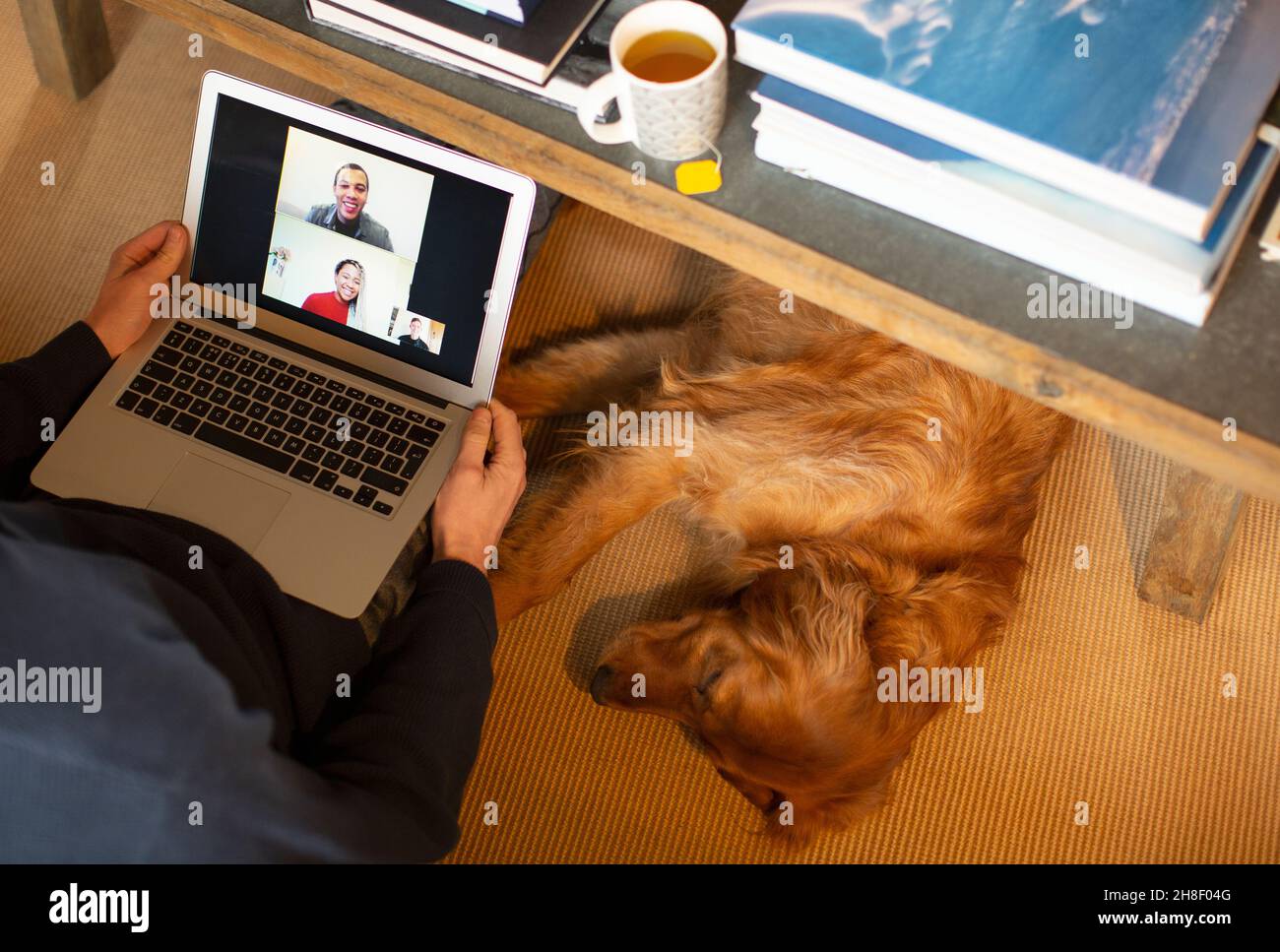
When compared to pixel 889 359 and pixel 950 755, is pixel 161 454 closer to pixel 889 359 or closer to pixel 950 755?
pixel 889 359

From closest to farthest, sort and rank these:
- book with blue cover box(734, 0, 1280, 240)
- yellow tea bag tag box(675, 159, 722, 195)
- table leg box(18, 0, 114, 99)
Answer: book with blue cover box(734, 0, 1280, 240), yellow tea bag tag box(675, 159, 722, 195), table leg box(18, 0, 114, 99)

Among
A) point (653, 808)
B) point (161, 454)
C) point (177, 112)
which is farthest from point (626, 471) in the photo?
point (177, 112)

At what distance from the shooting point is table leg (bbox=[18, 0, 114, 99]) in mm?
1683

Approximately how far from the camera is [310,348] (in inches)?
49.9

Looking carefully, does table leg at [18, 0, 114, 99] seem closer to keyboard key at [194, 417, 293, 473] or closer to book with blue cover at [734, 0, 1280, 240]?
keyboard key at [194, 417, 293, 473]

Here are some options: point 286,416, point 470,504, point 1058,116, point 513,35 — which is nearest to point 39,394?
point 286,416

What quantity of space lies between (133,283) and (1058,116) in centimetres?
108

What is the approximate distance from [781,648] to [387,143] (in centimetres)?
77

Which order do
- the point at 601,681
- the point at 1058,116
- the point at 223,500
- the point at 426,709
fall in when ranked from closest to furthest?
the point at 1058,116
the point at 426,709
the point at 223,500
the point at 601,681

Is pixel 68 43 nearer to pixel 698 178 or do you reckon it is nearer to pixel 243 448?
pixel 243 448

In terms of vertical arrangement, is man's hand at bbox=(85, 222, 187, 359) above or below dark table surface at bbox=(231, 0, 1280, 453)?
above

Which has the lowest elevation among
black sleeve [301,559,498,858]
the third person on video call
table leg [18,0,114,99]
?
black sleeve [301,559,498,858]

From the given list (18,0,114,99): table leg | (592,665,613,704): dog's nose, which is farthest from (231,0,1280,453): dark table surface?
(18,0,114,99): table leg

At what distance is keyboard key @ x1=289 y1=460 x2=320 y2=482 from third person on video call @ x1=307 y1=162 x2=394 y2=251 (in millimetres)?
284
